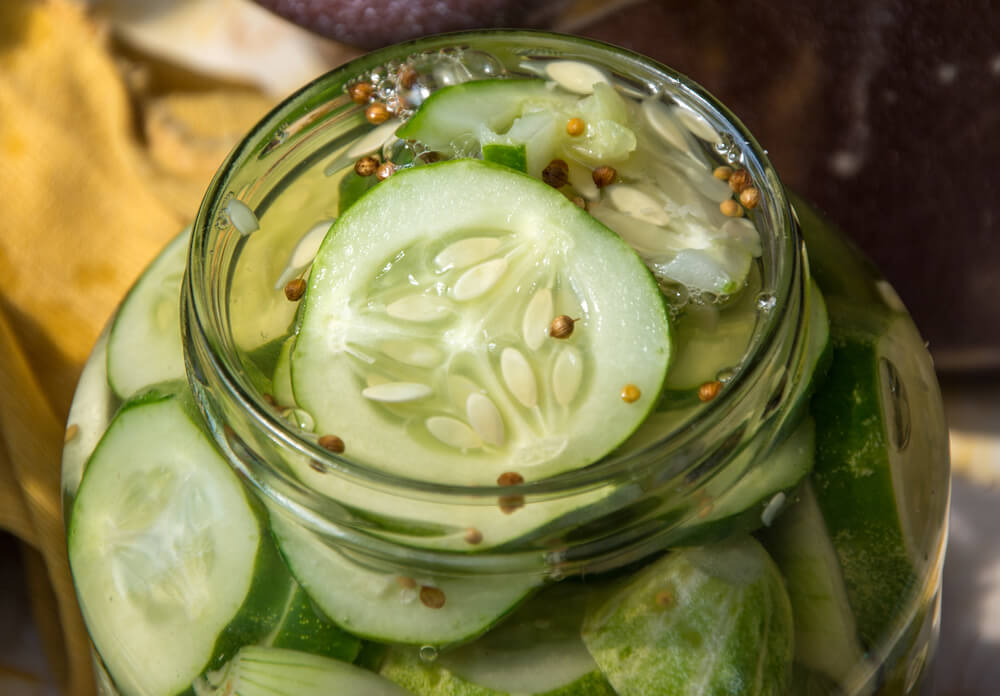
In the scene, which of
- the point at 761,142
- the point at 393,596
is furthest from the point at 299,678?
the point at 761,142

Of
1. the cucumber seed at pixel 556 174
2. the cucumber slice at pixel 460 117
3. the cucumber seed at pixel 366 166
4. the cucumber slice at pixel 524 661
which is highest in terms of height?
the cucumber slice at pixel 460 117

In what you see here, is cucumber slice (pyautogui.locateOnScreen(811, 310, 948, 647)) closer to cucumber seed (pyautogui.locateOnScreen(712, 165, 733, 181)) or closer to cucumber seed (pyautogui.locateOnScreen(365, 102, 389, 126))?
cucumber seed (pyautogui.locateOnScreen(712, 165, 733, 181))

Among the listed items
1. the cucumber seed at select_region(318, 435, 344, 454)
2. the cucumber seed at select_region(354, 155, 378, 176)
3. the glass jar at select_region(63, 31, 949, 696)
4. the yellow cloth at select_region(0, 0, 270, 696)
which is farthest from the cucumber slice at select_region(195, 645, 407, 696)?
the yellow cloth at select_region(0, 0, 270, 696)

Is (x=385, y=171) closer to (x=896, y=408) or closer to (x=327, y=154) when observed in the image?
(x=327, y=154)

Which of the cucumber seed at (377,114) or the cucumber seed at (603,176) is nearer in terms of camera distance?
the cucumber seed at (603,176)

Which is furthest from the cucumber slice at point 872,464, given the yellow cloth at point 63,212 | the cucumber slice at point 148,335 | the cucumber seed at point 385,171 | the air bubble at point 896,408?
the yellow cloth at point 63,212

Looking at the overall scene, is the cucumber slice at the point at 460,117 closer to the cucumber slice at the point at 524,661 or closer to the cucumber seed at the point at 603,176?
the cucumber seed at the point at 603,176

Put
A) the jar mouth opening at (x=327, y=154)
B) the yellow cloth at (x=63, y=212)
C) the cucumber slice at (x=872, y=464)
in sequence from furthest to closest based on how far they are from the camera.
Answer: the yellow cloth at (x=63, y=212) < the cucumber slice at (x=872, y=464) < the jar mouth opening at (x=327, y=154)
